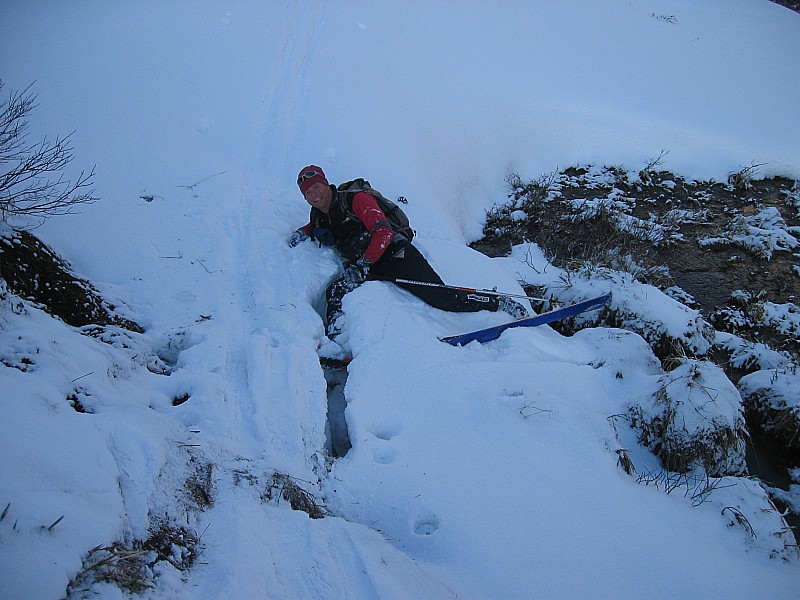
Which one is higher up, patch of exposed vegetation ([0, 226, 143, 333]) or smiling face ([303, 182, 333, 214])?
smiling face ([303, 182, 333, 214])

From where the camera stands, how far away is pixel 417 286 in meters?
5.12

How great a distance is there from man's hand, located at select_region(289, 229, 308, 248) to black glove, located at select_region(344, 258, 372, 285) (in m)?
0.78

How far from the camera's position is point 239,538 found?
95.3 inches

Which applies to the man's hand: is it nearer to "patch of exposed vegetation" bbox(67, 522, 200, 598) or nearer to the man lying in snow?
the man lying in snow

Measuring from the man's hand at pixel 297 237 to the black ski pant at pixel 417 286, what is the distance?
0.70 metres

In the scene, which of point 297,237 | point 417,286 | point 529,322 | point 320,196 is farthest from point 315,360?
point 529,322

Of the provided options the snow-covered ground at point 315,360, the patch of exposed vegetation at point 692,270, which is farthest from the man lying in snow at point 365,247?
the patch of exposed vegetation at point 692,270

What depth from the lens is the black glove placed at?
498cm

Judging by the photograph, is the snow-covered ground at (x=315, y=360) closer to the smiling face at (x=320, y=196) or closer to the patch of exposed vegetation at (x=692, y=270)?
the patch of exposed vegetation at (x=692, y=270)

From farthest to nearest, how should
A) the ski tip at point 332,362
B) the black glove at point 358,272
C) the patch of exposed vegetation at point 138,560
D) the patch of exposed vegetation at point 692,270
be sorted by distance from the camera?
the black glove at point 358,272
the ski tip at point 332,362
the patch of exposed vegetation at point 692,270
the patch of exposed vegetation at point 138,560

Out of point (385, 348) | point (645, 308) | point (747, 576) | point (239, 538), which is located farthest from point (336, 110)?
point (747, 576)

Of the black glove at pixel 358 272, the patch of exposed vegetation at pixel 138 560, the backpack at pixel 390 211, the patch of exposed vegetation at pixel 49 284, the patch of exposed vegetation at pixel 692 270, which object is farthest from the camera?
the backpack at pixel 390 211

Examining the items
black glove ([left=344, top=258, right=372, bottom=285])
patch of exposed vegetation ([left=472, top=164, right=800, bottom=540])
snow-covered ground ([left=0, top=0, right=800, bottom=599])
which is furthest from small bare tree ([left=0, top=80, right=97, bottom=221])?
patch of exposed vegetation ([left=472, top=164, right=800, bottom=540])

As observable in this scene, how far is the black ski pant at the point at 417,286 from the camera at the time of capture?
5.04 m
